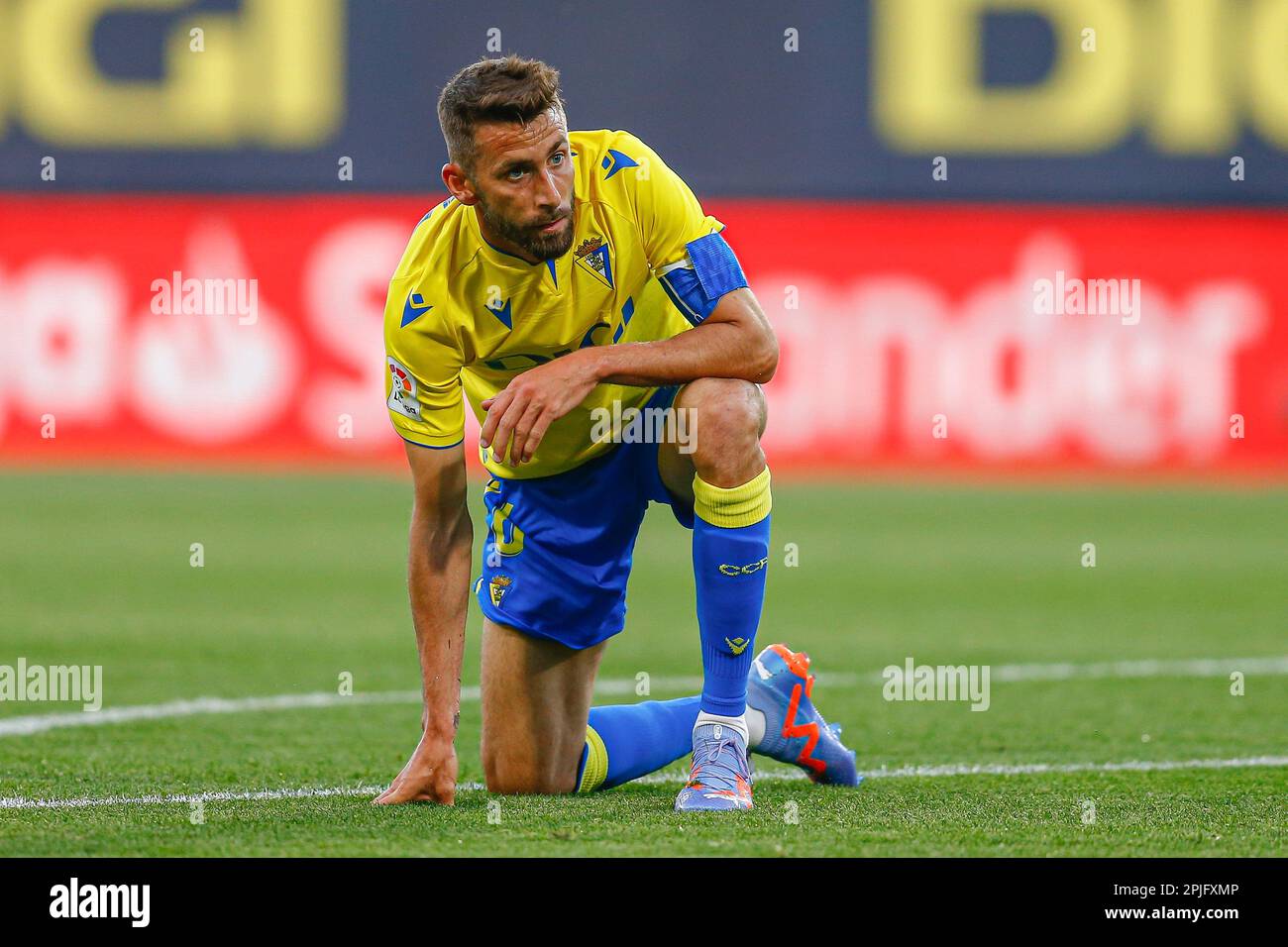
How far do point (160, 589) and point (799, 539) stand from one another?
4.46 m

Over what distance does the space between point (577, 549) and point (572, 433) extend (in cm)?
34

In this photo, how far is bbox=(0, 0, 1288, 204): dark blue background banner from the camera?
16.6 meters

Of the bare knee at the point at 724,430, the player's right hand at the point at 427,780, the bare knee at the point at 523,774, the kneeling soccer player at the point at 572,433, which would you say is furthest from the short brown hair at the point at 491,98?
the bare knee at the point at 523,774

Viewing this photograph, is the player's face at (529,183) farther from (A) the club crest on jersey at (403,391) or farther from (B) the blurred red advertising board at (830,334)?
(B) the blurred red advertising board at (830,334)

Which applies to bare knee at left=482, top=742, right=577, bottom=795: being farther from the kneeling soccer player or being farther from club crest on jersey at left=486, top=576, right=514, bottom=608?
club crest on jersey at left=486, top=576, right=514, bottom=608

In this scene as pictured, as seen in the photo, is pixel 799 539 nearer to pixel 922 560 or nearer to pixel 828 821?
pixel 922 560

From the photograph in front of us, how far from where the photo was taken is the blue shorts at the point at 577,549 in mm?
4812

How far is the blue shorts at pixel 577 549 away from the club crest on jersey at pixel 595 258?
0.52 metres

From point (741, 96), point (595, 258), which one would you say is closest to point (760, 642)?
point (595, 258)

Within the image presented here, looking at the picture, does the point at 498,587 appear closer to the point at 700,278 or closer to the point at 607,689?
the point at 700,278

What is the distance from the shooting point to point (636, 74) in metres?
16.5

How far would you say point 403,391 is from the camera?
4.32 m

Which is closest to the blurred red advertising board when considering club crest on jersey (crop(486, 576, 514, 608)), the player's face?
club crest on jersey (crop(486, 576, 514, 608))

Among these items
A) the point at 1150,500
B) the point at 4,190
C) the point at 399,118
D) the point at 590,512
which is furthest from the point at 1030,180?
the point at 590,512
